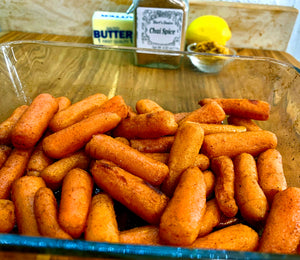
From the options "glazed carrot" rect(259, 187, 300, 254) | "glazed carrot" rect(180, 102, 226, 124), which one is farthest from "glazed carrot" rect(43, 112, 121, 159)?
"glazed carrot" rect(259, 187, 300, 254)

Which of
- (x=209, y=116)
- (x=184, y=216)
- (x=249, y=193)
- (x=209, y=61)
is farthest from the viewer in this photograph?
(x=209, y=61)

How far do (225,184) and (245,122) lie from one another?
33 cm

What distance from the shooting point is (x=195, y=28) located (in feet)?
5.01

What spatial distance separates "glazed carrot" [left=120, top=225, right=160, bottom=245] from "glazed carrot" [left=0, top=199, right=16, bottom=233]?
10.1 inches

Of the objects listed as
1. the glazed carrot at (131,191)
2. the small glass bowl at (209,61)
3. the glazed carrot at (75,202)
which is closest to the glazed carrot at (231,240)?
the glazed carrot at (131,191)

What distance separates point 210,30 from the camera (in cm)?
149

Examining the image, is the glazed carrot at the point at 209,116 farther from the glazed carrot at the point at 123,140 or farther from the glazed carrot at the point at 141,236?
the glazed carrot at the point at 141,236

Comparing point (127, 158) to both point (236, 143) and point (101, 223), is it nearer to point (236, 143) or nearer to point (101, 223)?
point (101, 223)

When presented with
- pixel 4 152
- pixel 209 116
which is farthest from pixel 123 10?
pixel 4 152

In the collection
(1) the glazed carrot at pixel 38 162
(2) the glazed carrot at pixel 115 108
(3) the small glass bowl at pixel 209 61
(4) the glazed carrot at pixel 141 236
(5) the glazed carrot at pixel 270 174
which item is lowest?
(1) the glazed carrot at pixel 38 162

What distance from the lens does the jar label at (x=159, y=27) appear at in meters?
1.27

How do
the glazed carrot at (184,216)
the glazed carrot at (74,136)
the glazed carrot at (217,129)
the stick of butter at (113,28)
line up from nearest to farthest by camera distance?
the glazed carrot at (184,216) < the glazed carrot at (74,136) < the glazed carrot at (217,129) < the stick of butter at (113,28)

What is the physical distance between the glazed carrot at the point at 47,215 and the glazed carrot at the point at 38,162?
0.12 m

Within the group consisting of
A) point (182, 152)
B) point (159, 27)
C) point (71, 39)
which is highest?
point (159, 27)
